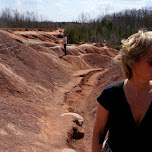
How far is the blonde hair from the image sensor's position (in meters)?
1.58

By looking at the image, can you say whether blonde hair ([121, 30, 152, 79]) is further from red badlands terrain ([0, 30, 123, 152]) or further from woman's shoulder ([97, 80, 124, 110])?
red badlands terrain ([0, 30, 123, 152])

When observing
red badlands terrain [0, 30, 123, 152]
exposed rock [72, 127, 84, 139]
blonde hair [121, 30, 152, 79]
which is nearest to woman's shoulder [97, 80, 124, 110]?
A: blonde hair [121, 30, 152, 79]

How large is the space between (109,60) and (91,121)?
18.5 metres

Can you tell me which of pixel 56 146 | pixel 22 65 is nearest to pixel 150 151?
pixel 56 146

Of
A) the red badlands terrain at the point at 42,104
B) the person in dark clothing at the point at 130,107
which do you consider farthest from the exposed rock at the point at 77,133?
the person in dark clothing at the point at 130,107

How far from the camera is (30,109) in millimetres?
8953

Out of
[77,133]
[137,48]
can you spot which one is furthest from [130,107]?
[77,133]

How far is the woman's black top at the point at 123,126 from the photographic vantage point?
5.51 feet

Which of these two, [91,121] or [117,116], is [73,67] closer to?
[91,121]

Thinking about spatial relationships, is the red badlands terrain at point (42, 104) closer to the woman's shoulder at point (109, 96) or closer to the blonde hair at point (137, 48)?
the woman's shoulder at point (109, 96)

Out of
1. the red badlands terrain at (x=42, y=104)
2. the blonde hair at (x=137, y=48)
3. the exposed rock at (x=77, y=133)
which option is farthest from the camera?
the exposed rock at (x=77, y=133)

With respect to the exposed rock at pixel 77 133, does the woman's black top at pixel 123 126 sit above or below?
above

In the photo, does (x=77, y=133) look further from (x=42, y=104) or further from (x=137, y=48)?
(x=137, y=48)

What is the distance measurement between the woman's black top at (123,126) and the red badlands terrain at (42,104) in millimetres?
4018
